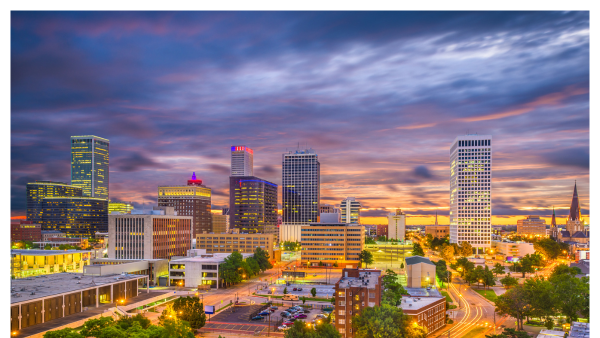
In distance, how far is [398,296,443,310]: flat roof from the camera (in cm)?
3266

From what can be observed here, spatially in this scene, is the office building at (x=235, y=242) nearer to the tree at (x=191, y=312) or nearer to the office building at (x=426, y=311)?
the office building at (x=426, y=311)

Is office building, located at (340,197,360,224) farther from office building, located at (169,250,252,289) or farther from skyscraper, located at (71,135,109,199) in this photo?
skyscraper, located at (71,135,109,199)

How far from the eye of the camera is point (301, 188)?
5920 inches

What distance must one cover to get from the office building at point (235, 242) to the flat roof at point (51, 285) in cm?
4640

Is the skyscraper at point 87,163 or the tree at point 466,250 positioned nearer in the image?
the tree at point 466,250

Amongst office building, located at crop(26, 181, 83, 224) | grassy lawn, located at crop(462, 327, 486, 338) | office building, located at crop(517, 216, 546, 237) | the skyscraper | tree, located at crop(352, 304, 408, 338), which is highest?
the skyscraper

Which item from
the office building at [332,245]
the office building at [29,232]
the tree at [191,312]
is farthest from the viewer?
the office building at [29,232]

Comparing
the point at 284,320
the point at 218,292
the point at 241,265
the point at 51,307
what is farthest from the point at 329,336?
the point at 241,265

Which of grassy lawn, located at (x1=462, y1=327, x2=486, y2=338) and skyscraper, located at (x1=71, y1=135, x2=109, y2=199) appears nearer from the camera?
grassy lawn, located at (x1=462, y1=327, x2=486, y2=338)

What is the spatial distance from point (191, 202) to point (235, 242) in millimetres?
56450

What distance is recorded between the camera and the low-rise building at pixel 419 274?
52.8 meters

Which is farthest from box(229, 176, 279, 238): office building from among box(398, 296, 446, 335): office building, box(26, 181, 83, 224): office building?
box(398, 296, 446, 335): office building

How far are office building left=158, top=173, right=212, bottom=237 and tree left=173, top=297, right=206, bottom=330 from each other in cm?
10511

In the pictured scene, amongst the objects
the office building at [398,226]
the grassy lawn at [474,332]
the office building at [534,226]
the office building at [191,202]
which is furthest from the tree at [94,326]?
the office building at [534,226]
